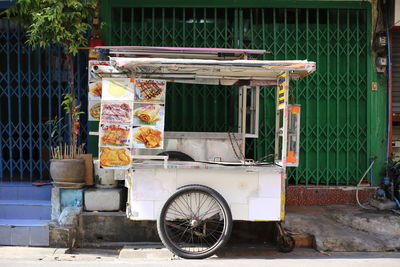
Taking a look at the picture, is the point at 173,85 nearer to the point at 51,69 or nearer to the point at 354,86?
the point at 51,69

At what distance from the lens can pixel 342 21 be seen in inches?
299

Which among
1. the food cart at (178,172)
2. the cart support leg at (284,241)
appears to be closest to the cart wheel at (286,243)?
the cart support leg at (284,241)

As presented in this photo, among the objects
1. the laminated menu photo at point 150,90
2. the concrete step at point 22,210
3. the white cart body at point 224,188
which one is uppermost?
the laminated menu photo at point 150,90

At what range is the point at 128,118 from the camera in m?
5.39

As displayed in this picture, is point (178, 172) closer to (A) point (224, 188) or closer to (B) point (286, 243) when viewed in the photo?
(A) point (224, 188)

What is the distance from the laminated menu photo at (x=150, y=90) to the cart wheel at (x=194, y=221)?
1.14m

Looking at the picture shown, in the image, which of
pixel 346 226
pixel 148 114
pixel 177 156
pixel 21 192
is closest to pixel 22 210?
pixel 21 192

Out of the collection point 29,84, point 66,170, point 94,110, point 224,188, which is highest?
point 29,84

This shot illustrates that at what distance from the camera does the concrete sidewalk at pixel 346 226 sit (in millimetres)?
5918

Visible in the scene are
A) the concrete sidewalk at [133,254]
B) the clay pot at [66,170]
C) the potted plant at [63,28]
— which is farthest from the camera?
the clay pot at [66,170]

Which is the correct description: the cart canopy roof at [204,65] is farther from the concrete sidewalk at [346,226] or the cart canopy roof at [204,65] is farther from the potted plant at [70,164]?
the concrete sidewalk at [346,226]

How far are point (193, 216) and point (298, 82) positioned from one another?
124 inches

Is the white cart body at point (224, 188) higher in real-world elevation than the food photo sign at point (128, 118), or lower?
lower

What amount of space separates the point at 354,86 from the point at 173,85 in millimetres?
3026
